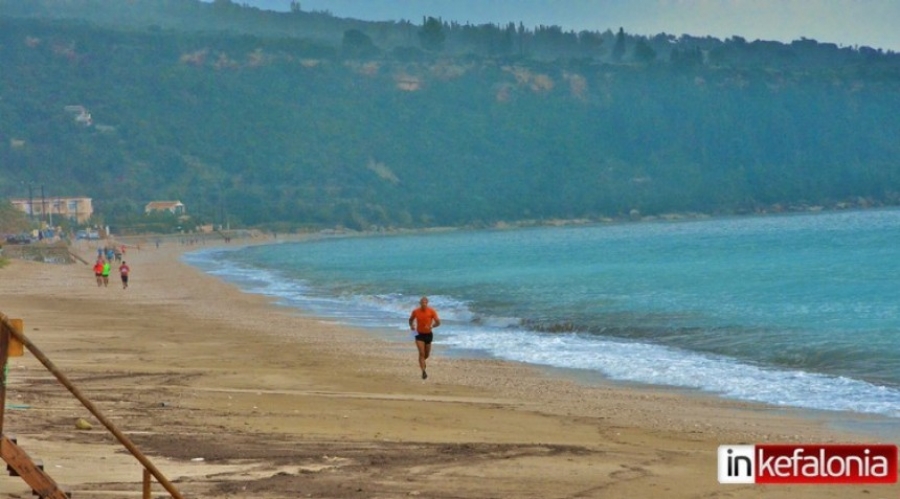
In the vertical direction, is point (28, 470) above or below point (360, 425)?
above

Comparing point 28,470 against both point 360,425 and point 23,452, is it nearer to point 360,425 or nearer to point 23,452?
point 23,452

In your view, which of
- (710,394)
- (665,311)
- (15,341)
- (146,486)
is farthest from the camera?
(665,311)

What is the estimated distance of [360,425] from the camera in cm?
1216

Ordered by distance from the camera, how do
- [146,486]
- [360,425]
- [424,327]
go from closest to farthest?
[146,486], [360,425], [424,327]

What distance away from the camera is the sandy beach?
30.4ft

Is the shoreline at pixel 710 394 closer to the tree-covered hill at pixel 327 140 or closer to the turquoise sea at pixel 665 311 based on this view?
the turquoise sea at pixel 665 311

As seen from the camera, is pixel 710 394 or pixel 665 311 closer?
pixel 710 394

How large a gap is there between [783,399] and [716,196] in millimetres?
177453

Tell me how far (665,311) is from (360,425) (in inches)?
739

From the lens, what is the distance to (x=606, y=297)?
3522 centimetres

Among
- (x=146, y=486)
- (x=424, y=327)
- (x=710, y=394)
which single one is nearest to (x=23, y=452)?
(x=146, y=486)

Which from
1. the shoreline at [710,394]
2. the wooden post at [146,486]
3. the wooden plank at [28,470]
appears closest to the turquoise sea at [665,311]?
the shoreline at [710,394]

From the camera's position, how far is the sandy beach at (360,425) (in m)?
9.26

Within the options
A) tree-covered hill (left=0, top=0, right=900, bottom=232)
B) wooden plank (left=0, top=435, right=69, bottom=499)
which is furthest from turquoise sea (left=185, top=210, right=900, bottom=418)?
tree-covered hill (left=0, top=0, right=900, bottom=232)
